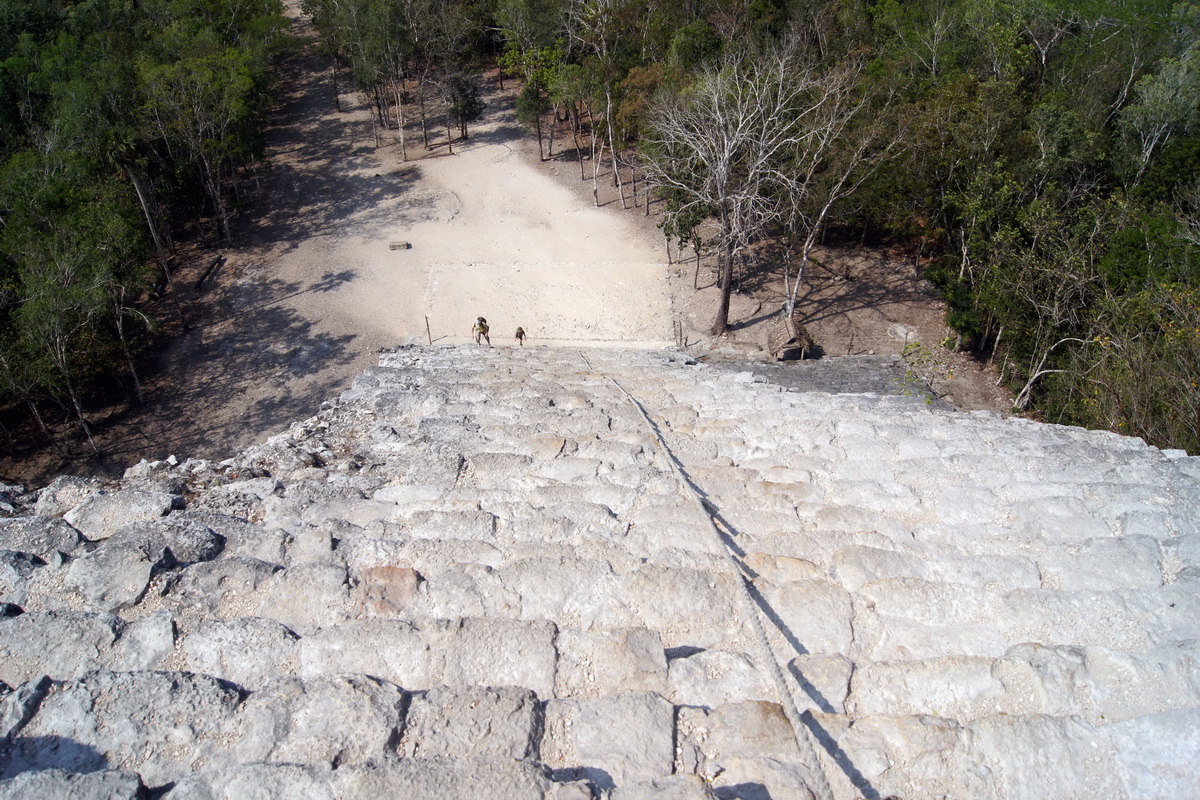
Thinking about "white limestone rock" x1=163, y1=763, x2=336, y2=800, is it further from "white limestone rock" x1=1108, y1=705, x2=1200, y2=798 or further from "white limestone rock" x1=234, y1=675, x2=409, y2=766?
"white limestone rock" x1=1108, y1=705, x2=1200, y2=798

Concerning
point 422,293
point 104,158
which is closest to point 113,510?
point 422,293

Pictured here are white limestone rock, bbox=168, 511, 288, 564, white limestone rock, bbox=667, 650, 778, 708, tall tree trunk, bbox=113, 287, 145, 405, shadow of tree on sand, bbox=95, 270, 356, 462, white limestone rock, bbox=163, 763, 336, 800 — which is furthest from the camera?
tall tree trunk, bbox=113, 287, 145, 405

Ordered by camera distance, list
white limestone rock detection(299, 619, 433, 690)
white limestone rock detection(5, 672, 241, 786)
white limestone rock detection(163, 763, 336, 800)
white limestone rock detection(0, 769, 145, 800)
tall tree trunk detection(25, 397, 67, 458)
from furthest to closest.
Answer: tall tree trunk detection(25, 397, 67, 458) → white limestone rock detection(299, 619, 433, 690) → white limestone rock detection(5, 672, 241, 786) → white limestone rock detection(163, 763, 336, 800) → white limestone rock detection(0, 769, 145, 800)

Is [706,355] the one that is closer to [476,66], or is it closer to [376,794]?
[376,794]

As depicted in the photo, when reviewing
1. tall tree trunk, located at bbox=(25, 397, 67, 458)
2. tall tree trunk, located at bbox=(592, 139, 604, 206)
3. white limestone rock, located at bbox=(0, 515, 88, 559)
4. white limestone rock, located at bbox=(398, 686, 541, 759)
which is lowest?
tall tree trunk, located at bbox=(25, 397, 67, 458)

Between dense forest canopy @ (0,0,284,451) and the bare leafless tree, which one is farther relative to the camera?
the bare leafless tree

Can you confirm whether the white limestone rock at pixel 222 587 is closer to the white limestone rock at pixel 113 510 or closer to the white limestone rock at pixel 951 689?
the white limestone rock at pixel 113 510

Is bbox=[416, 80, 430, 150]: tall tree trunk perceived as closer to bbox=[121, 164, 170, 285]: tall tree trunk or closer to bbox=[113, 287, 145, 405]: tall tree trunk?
bbox=[121, 164, 170, 285]: tall tree trunk

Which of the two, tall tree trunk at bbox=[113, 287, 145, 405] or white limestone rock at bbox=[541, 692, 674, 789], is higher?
white limestone rock at bbox=[541, 692, 674, 789]

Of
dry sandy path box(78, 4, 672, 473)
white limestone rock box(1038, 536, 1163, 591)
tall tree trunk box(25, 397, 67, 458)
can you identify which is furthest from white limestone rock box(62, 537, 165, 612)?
tall tree trunk box(25, 397, 67, 458)
